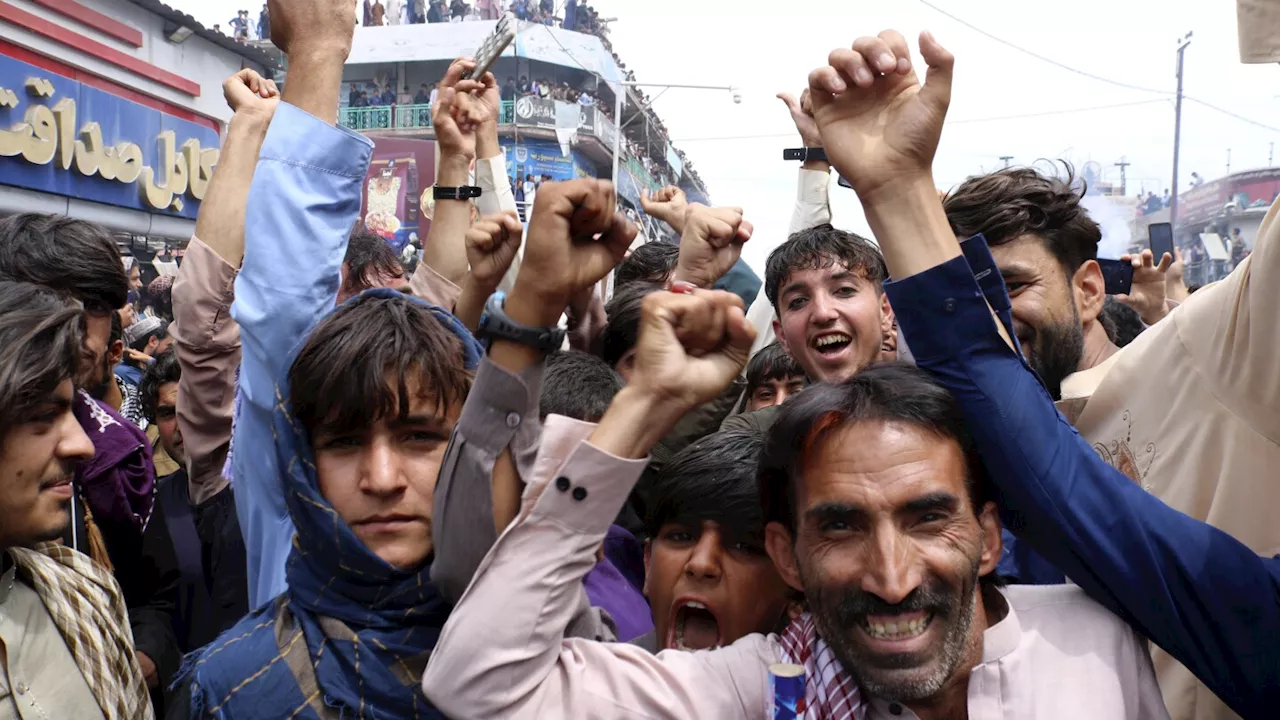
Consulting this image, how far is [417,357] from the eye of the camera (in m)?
1.80

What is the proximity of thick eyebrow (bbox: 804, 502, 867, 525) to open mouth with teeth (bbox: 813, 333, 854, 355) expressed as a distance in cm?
135

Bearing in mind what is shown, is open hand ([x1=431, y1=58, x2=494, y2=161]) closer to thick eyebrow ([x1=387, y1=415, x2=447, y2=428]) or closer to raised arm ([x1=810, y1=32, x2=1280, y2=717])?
thick eyebrow ([x1=387, y1=415, x2=447, y2=428])

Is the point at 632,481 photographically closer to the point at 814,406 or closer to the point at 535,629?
the point at 535,629

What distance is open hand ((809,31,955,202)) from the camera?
1.57 m

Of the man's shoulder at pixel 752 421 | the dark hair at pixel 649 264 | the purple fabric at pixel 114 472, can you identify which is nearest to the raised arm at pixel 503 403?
the man's shoulder at pixel 752 421

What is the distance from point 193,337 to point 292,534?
2.16 feet

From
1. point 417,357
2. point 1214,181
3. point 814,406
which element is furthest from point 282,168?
point 1214,181

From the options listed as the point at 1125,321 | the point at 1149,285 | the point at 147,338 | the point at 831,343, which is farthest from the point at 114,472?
the point at 1125,321

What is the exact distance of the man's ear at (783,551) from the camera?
1852 mm

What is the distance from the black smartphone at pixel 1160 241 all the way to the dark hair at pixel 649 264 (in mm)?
2449

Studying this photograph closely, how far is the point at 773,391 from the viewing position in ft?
11.5

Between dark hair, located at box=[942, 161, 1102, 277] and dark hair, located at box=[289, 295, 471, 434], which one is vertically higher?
dark hair, located at box=[942, 161, 1102, 277]

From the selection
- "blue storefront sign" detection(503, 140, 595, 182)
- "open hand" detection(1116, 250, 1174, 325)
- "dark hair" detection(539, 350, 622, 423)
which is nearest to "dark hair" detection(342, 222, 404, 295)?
"dark hair" detection(539, 350, 622, 423)

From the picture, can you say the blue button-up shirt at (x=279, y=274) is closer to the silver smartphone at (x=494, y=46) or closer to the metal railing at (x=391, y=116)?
the silver smartphone at (x=494, y=46)
